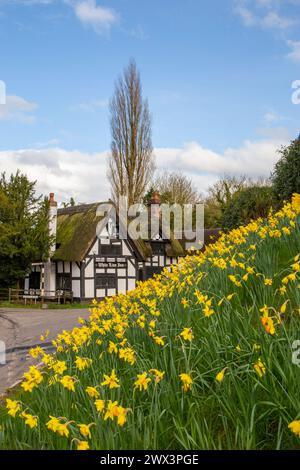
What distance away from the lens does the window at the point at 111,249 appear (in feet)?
92.5

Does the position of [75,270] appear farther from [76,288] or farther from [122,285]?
[122,285]

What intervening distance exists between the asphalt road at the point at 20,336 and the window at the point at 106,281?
640cm

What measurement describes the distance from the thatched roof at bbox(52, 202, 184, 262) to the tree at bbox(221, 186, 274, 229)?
12882 millimetres

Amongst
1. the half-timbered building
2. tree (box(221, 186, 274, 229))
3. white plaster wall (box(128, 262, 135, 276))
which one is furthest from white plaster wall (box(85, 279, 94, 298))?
tree (box(221, 186, 274, 229))

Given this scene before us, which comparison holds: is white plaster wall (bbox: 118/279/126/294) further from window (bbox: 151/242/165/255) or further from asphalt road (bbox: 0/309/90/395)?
asphalt road (bbox: 0/309/90/395)

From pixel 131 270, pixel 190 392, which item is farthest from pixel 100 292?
pixel 190 392

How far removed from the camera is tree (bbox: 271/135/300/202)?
12.6 metres

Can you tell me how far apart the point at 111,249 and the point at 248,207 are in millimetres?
15325

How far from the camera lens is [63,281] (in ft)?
93.0

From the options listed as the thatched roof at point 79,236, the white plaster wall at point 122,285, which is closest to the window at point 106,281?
the white plaster wall at point 122,285

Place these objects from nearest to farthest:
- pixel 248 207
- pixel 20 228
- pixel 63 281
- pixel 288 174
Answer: pixel 288 174
pixel 248 207
pixel 20 228
pixel 63 281
